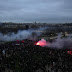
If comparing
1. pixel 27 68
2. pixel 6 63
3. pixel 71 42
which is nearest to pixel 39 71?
pixel 27 68

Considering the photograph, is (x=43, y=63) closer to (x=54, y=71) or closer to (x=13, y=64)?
(x=54, y=71)

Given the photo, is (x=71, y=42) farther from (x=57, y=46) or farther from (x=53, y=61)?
(x=53, y=61)

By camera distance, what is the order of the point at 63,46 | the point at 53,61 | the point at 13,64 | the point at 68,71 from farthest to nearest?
the point at 63,46
the point at 53,61
the point at 13,64
the point at 68,71

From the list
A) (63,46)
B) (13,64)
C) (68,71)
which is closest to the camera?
(68,71)

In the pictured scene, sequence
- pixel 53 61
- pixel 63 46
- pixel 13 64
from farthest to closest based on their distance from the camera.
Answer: pixel 63 46, pixel 53 61, pixel 13 64

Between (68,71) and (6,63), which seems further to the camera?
(6,63)

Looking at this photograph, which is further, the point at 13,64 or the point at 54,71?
the point at 13,64

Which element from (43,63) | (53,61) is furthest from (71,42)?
(43,63)

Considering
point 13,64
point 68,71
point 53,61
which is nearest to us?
point 68,71
